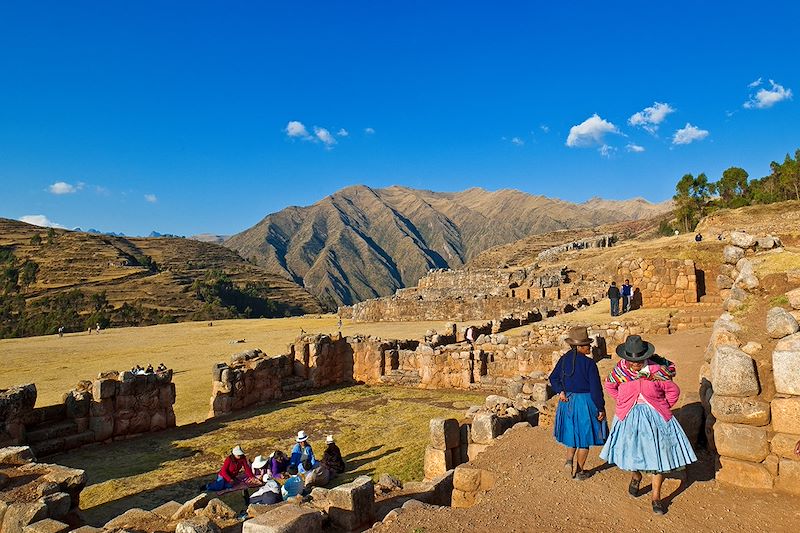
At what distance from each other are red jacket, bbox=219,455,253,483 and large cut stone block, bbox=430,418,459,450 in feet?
12.8

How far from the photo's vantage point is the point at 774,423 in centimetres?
557

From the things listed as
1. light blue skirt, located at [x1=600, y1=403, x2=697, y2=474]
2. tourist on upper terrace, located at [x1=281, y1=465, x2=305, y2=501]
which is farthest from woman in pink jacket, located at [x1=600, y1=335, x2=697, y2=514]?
tourist on upper terrace, located at [x1=281, y1=465, x2=305, y2=501]

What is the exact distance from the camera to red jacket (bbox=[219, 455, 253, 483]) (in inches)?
417

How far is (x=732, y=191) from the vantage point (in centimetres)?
8494

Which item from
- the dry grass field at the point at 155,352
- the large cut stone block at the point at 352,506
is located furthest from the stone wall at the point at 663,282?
the large cut stone block at the point at 352,506

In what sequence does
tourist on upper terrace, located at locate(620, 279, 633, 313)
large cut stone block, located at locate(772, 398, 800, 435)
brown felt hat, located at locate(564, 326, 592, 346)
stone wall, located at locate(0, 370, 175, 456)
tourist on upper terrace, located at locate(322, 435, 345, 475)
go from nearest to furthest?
large cut stone block, located at locate(772, 398, 800, 435) → brown felt hat, located at locate(564, 326, 592, 346) → tourist on upper terrace, located at locate(322, 435, 345, 475) → stone wall, located at locate(0, 370, 175, 456) → tourist on upper terrace, located at locate(620, 279, 633, 313)

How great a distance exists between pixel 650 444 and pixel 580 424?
1.18m

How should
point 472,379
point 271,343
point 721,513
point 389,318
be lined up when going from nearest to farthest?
point 721,513 < point 472,379 < point 271,343 < point 389,318

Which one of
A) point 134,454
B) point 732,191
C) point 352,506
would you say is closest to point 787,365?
point 352,506

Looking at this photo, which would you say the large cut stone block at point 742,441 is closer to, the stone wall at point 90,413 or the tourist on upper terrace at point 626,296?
the stone wall at point 90,413

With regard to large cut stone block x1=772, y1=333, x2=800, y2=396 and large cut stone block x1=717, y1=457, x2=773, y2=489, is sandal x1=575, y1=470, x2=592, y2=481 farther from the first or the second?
large cut stone block x1=772, y1=333, x2=800, y2=396

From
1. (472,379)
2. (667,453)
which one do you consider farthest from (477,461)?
(472,379)

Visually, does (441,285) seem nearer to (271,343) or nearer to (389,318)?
(389,318)

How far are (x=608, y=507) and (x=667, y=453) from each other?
93 centimetres
